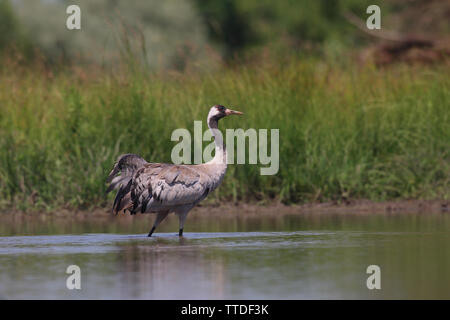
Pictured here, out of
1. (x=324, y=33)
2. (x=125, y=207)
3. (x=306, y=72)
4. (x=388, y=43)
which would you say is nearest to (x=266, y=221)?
(x=125, y=207)

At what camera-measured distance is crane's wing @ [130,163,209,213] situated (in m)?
11.6

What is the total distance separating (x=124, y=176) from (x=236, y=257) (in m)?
2.72

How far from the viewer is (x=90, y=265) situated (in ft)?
30.6

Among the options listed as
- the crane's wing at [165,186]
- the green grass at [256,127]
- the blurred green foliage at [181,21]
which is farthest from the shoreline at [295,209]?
the blurred green foliage at [181,21]

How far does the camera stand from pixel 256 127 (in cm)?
1486

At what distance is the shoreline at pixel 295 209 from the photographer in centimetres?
1405

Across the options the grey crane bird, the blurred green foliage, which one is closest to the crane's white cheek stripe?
the grey crane bird

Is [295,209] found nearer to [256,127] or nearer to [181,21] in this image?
[256,127]

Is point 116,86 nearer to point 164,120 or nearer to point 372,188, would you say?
point 164,120

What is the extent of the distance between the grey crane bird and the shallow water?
38cm

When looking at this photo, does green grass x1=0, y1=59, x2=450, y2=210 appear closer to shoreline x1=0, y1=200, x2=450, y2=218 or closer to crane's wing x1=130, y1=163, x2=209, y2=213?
shoreline x1=0, y1=200, x2=450, y2=218

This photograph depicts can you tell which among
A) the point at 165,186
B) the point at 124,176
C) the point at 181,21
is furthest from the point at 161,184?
the point at 181,21

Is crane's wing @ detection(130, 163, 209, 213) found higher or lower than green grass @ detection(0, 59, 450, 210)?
lower

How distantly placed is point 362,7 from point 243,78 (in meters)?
27.2
